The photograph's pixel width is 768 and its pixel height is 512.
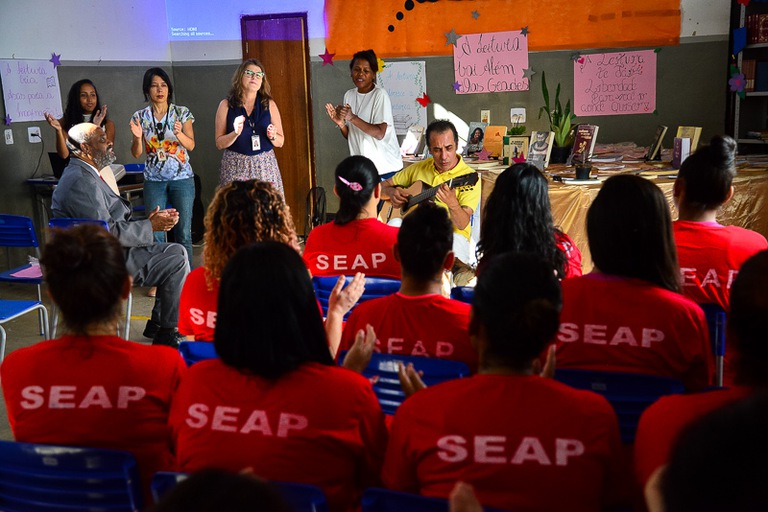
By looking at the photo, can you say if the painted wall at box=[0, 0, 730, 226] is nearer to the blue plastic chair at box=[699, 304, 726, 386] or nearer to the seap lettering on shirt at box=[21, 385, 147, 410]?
the blue plastic chair at box=[699, 304, 726, 386]

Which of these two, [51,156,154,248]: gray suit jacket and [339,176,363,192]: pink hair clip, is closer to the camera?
[339,176,363,192]: pink hair clip

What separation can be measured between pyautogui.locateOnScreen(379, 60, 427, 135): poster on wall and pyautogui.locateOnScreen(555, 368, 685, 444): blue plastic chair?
5.48 meters

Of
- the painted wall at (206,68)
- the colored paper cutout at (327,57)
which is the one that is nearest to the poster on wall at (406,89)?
the painted wall at (206,68)

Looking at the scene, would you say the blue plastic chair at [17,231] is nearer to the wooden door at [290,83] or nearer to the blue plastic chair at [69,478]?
the blue plastic chair at [69,478]

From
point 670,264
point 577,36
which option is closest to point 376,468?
point 670,264

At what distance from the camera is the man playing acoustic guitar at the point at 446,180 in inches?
165

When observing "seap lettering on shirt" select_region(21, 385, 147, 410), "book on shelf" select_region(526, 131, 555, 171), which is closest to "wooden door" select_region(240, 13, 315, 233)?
"book on shelf" select_region(526, 131, 555, 171)

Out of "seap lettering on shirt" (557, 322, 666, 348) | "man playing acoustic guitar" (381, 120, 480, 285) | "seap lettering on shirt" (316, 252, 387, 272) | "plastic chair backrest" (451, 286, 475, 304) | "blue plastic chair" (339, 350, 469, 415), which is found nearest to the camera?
"blue plastic chair" (339, 350, 469, 415)

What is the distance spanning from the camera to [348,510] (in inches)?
64.5

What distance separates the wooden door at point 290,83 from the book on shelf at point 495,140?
214cm

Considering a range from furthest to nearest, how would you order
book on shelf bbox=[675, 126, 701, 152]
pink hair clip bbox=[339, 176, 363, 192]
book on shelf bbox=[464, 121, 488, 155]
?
book on shelf bbox=[464, 121, 488, 155] → book on shelf bbox=[675, 126, 701, 152] → pink hair clip bbox=[339, 176, 363, 192]

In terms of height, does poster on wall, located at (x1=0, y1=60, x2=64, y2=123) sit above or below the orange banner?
below

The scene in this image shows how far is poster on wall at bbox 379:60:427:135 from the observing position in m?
7.15

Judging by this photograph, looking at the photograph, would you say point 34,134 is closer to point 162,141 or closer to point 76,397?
point 162,141
